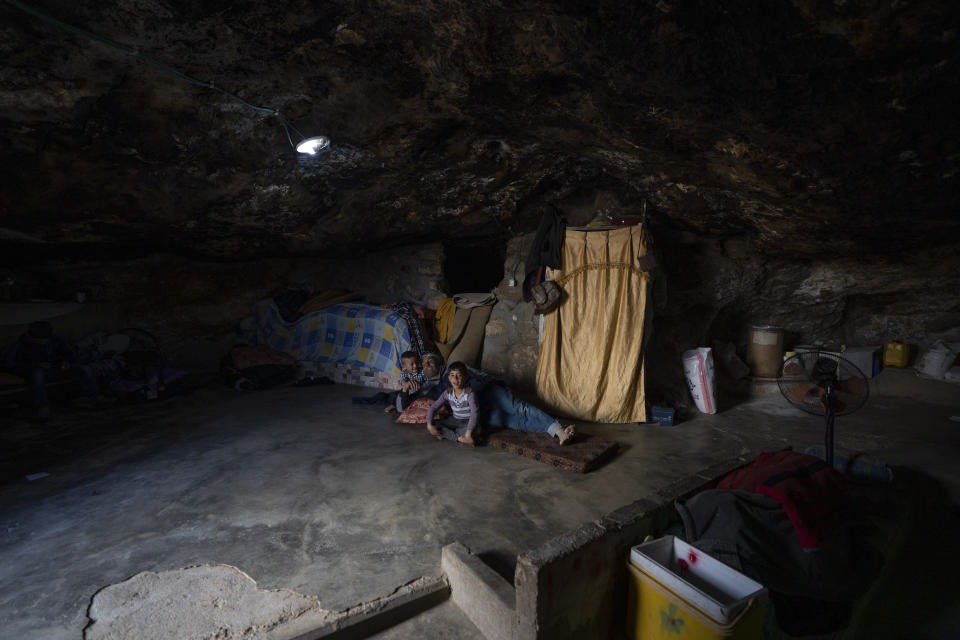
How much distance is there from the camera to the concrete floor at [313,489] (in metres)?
2.52

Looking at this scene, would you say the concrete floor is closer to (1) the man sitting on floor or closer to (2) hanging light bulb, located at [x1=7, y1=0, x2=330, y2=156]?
(1) the man sitting on floor

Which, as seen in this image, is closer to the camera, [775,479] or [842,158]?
[775,479]

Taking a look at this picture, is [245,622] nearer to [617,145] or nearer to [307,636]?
[307,636]

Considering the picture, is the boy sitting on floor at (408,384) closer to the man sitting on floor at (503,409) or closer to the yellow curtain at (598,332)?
the man sitting on floor at (503,409)

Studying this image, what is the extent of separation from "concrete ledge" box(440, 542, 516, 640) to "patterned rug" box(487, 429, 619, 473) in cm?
156

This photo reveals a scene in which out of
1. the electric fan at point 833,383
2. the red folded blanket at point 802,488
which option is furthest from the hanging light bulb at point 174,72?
the electric fan at point 833,383

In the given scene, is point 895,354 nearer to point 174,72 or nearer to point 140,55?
point 174,72

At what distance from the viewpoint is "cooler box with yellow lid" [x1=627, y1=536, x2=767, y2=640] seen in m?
1.79

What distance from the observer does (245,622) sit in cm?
215

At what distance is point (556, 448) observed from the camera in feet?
13.4

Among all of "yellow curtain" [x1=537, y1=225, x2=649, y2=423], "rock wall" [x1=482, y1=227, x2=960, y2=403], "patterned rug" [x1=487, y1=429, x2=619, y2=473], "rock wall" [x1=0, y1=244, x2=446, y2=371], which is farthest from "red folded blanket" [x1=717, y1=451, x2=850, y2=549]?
"rock wall" [x1=0, y1=244, x2=446, y2=371]

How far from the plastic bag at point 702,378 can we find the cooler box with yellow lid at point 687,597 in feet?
11.6

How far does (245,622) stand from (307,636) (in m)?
0.41

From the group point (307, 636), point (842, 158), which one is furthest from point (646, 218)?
point (307, 636)
